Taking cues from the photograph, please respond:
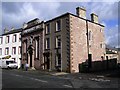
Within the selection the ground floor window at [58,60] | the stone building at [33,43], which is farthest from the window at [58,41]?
the stone building at [33,43]

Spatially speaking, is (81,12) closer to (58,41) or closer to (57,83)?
(58,41)

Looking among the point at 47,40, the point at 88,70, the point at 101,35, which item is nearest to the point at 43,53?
the point at 47,40

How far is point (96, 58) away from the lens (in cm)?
3675

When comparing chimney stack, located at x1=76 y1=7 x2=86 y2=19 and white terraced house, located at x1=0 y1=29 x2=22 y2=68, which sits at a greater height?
chimney stack, located at x1=76 y1=7 x2=86 y2=19

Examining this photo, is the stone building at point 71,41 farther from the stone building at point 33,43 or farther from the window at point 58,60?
the stone building at point 33,43

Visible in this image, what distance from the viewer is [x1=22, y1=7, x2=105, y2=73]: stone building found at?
3100cm

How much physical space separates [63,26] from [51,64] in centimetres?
646

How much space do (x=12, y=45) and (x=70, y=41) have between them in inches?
779

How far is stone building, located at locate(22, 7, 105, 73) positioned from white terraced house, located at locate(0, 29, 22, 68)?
7.56 metres

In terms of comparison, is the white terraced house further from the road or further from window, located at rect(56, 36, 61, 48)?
the road

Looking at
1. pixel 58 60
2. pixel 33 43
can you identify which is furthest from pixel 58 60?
pixel 33 43

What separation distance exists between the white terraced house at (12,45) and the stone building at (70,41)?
7.56m

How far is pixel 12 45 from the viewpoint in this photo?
1826 inches

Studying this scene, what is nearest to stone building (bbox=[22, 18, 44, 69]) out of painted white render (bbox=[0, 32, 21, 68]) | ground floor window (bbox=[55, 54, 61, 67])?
painted white render (bbox=[0, 32, 21, 68])
